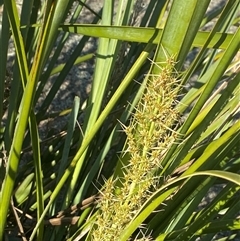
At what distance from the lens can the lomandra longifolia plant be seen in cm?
50

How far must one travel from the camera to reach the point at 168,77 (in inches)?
19.8

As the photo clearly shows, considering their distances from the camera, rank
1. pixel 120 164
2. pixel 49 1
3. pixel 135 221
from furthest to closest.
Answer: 1. pixel 120 164
2. pixel 135 221
3. pixel 49 1

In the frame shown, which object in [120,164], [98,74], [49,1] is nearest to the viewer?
[49,1]

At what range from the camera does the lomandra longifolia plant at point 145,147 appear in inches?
19.9

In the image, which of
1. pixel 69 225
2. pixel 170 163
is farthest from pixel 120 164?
pixel 69 225

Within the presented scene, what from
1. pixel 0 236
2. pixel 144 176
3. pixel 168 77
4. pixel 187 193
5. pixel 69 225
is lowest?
pixel 69 225

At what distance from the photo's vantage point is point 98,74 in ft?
2.90

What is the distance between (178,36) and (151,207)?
18 centimetres

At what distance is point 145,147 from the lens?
53cm

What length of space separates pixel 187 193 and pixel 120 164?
0.37 ft

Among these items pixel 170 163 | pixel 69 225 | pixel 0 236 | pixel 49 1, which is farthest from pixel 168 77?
pixel 69 225

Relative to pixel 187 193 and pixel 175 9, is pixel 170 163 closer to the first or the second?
pixel 187 193

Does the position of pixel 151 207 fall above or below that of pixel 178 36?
below

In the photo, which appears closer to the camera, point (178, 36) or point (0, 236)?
point (178, 36)
